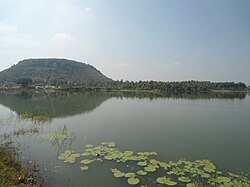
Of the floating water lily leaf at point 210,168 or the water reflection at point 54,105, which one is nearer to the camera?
the floating water lily leaf at point 210,168

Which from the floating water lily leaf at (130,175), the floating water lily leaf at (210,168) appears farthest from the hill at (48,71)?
the floating water lily leaf at (210,168)

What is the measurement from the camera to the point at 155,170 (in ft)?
30.6

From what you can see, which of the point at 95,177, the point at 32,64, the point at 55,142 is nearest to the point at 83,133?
the point at 55,142

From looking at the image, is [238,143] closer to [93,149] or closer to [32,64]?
[93,149]

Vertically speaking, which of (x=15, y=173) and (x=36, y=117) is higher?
(x=36, y=117)

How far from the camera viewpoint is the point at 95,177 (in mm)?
9078

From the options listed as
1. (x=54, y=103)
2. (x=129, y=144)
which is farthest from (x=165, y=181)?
(x=54, y=103)

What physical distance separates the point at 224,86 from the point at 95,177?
4389 inches

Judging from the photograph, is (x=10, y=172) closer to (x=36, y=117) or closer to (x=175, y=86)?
(x=36, y=117)

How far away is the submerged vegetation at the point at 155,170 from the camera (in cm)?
831

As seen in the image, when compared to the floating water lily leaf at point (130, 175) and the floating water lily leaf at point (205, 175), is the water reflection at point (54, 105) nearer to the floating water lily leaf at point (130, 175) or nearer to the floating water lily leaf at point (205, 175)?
the floating water lily leaf at point (130, 175)

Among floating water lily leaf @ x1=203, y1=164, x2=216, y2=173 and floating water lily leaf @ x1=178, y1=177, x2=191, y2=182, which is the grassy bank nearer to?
floating water lily leaf @ x1=178, y1=177, x2=191, y2=182

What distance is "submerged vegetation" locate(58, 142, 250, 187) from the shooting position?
8.31 m

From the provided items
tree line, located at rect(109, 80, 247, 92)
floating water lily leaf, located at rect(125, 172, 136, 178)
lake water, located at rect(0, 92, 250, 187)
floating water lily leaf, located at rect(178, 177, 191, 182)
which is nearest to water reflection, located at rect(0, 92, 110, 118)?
lake water, located at rect(0, 92, 250, 187)
